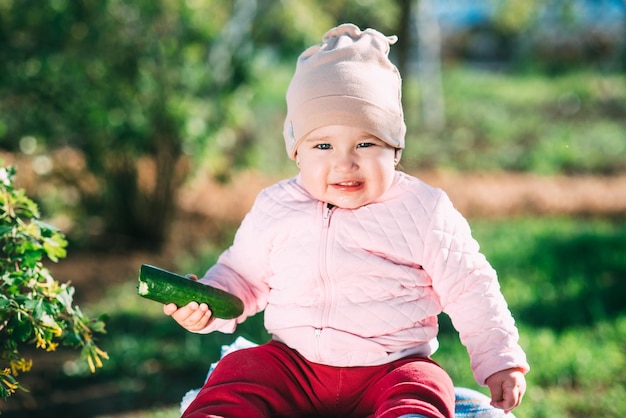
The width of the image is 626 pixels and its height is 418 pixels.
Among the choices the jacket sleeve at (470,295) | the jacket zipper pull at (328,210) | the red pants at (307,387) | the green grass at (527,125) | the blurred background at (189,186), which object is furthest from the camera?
the green grass at (527,125)

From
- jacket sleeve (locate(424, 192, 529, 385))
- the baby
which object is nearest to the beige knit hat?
the baby

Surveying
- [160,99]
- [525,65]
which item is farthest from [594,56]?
[160,99]

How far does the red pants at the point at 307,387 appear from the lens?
212 cm

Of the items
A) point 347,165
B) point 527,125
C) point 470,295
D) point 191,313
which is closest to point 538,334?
point 470,295

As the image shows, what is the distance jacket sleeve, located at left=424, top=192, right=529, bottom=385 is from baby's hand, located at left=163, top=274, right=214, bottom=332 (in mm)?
644

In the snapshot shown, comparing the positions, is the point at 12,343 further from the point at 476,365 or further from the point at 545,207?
the point at 545,207

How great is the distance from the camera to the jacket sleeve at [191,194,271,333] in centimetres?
249

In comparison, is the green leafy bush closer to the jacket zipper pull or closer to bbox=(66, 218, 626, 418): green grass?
the jacket zipper pull

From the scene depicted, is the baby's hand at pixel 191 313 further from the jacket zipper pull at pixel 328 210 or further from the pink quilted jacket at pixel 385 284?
the jacket zipper pull at pixel 328 210

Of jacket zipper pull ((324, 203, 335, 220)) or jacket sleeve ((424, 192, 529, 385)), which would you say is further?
jacket zipper pull ((324, 203, 335, 220))

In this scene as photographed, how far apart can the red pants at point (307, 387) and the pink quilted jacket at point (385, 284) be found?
5 cm

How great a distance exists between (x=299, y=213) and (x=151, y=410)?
7.06 feet

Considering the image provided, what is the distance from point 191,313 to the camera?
7.59 ft

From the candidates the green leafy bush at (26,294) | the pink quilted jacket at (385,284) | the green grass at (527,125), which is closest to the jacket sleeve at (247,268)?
the pink quilted jacket at (385,284)
